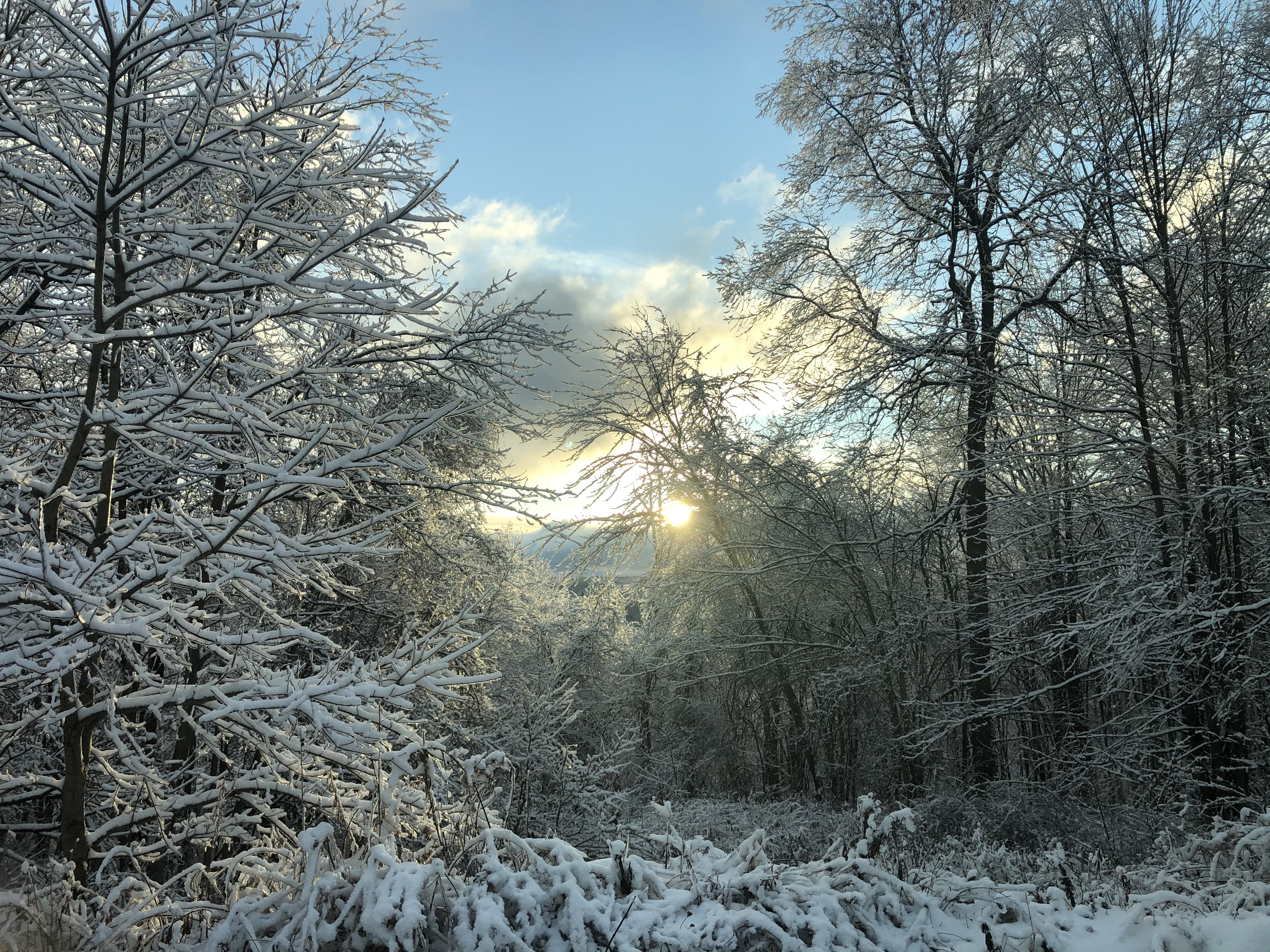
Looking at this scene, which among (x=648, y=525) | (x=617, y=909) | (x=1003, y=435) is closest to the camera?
(x=617, y=909)

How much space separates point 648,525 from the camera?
11398mm

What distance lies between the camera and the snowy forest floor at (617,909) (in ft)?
5.39

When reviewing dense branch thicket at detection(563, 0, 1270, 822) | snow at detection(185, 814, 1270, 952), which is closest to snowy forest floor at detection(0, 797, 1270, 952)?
snow at detection(185, 814, 1270, 952)

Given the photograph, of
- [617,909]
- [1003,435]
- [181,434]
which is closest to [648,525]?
[1003,435]

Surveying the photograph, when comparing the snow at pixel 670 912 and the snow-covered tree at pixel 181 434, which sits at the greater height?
the snow-covered tree at pixel 181 434

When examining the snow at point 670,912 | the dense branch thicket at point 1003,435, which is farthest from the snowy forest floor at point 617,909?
the dense branch thicket at point 1003,435

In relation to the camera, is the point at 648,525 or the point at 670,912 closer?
the point at 670,912

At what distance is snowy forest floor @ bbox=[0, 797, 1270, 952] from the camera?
1.64 metres

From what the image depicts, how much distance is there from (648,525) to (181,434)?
8.58 meters

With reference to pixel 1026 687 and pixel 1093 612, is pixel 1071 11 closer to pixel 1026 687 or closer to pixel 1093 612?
pixel 1093 612

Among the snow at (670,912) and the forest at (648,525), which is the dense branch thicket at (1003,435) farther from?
the snow at (670,912)

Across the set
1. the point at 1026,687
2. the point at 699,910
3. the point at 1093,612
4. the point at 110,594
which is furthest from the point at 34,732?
the point at 1026,687

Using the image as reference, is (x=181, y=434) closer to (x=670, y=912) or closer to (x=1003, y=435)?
(x=670, y=912)

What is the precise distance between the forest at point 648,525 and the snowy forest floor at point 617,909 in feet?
0.05
